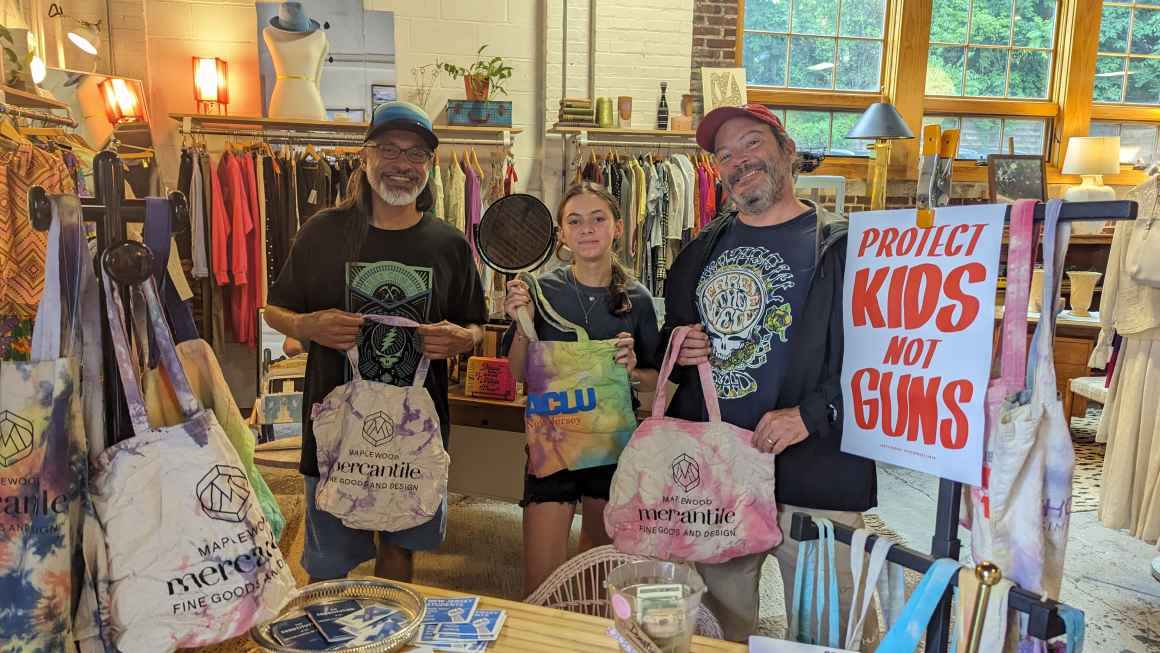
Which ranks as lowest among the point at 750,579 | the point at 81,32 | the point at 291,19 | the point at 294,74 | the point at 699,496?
the point at 750,579

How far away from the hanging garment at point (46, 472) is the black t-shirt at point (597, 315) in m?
1.11

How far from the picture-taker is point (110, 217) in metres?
0.95

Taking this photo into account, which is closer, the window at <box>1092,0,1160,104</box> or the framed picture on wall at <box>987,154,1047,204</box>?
the framed picture on wall at <box>987,154,1047,204</box>

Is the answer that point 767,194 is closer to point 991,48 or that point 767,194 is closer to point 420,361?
point 420,361

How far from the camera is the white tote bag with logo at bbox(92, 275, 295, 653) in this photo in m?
0.87

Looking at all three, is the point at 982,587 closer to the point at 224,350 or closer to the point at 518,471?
the point at 518,471

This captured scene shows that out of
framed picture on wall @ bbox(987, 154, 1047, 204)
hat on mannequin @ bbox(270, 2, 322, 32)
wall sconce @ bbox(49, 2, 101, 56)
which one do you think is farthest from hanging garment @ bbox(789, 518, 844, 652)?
framed picture on wall @ bbox(987, 154, 1047, 204)

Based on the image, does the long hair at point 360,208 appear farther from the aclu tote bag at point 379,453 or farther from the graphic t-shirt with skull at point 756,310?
the graphic t-shirt with skull at point 756,310

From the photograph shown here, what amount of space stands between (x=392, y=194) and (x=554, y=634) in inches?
46.2

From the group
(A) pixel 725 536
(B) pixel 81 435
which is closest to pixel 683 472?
(A) pixel 725 536

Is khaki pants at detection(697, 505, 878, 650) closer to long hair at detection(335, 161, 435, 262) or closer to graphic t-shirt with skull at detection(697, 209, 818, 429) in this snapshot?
graphic t-shirt with skull at detection(697, 209, 818, 429)

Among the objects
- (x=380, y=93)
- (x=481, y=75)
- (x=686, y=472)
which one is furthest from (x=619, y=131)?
(x=686, y=472)

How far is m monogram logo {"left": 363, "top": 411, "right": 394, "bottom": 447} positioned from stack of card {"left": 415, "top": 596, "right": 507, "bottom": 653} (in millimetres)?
525

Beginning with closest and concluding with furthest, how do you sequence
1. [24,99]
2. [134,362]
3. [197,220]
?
1. [134,362]
2. [24,99]
3. [197,220]
